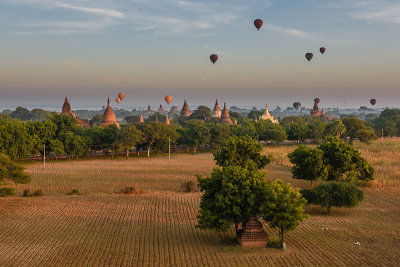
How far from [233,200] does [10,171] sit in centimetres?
2069

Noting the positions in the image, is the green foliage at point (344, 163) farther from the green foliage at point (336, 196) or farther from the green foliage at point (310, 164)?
the green foliage at point (336, 196)

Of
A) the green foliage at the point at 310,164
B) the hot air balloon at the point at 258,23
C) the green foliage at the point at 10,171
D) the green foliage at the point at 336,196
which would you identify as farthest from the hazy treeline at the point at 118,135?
the green foliage at the point at 336,196

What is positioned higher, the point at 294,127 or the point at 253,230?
the point at 294,127

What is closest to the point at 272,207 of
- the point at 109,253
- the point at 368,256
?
the point at 368,256

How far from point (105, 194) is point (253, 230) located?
1808 cm

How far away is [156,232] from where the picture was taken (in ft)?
75.0

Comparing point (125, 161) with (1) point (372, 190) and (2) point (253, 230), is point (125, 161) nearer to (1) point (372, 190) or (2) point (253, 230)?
(1) point (372, 190)

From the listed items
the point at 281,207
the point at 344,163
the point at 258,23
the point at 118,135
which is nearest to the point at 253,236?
the point at 281,207

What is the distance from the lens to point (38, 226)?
24.1 meters

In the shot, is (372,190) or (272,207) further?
(372,190)

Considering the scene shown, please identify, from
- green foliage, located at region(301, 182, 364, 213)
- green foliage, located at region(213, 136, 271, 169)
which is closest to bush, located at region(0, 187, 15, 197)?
green foliage, located at region(213, 136, 271, 169)

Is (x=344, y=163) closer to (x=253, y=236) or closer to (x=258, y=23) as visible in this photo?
(x=253, y=236)

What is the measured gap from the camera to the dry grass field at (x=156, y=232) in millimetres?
18422

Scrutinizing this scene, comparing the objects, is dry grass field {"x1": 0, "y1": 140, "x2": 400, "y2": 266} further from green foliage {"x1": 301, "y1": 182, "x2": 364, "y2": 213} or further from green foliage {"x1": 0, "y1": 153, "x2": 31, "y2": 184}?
green foliage {"x1": 0, "y1": 153, "x2": 31, "y2": 184}
